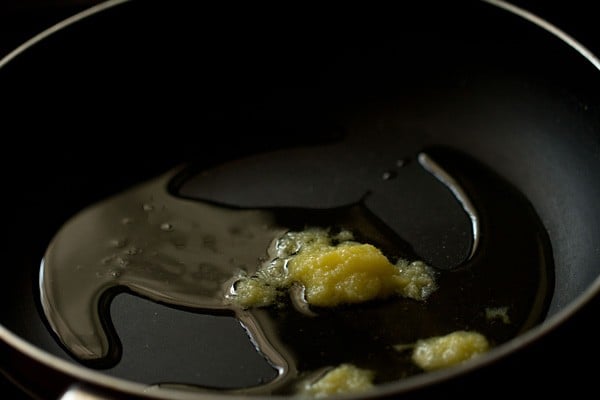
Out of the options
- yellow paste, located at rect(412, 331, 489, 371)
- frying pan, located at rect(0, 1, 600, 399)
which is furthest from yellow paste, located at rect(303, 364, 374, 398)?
frying pan, located at rect(0, 1, 600, 399)

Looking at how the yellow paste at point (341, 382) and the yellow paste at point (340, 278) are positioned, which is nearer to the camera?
the yellow paste at point (341, 382)

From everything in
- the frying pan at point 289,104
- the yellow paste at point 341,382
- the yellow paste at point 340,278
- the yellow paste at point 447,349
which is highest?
the frying pan at point 289,104

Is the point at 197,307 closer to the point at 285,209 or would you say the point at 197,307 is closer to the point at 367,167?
the point at 285,209

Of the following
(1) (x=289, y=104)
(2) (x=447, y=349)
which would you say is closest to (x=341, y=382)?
(2) (x=447, y=349)

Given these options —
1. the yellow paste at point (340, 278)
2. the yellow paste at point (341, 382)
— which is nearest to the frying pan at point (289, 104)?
the yellow paste at point (340, 278)

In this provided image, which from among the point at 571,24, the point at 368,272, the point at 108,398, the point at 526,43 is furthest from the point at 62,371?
the point at 571,24

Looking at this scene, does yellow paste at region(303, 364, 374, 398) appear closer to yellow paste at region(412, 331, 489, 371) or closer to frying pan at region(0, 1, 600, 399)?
yellow paste at region(412, 331, 489, 371)

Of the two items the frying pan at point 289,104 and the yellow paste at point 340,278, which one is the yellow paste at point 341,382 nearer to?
the yellow paste at point 340,278
